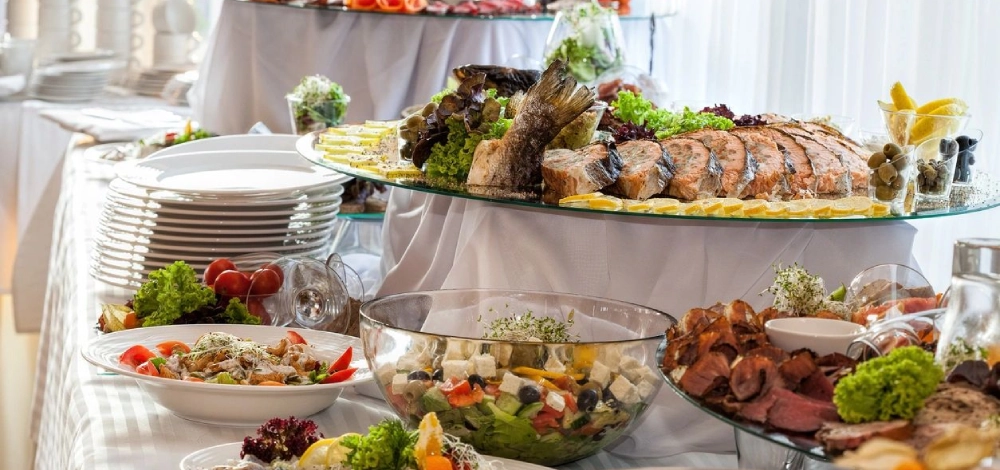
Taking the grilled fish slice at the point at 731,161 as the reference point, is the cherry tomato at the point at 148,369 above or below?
below

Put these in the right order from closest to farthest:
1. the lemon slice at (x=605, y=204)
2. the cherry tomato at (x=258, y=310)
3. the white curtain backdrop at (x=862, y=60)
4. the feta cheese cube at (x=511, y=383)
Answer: the feta cheese cube at (x=511, y=383) < the lemon slice at (x=605, y=204) < the cherry tomato at (x=258, y=310) < the white curtain backdrop at (x=862, y=60)

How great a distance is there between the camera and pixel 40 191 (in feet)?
15.4

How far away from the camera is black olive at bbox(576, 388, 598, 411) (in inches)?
52.8

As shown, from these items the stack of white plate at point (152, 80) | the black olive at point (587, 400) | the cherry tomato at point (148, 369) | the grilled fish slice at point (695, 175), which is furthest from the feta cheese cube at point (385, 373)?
the stack of white plate at point (152, 80)

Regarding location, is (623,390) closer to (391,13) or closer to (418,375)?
(418,375)

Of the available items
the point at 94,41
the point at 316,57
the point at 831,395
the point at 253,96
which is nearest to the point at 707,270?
the point at 831,395

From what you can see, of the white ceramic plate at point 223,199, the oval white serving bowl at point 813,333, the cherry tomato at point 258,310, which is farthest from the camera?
the white ceramic plate at point 223,199

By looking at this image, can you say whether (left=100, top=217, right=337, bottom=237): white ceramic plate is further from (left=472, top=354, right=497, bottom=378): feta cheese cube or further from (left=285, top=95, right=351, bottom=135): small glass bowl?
(left=472, top=354, right=497, bottom=378): feta cheese cube

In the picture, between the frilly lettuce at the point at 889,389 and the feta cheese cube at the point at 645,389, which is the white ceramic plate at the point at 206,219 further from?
the frilly lettuce at the point at 889,389

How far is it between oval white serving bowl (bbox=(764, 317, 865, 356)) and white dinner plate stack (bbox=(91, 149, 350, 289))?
118 cm

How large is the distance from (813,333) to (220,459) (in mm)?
659

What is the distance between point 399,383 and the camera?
4.53ft

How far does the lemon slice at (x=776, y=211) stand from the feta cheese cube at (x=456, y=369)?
0.39m

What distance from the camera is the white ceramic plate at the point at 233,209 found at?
2.22m
